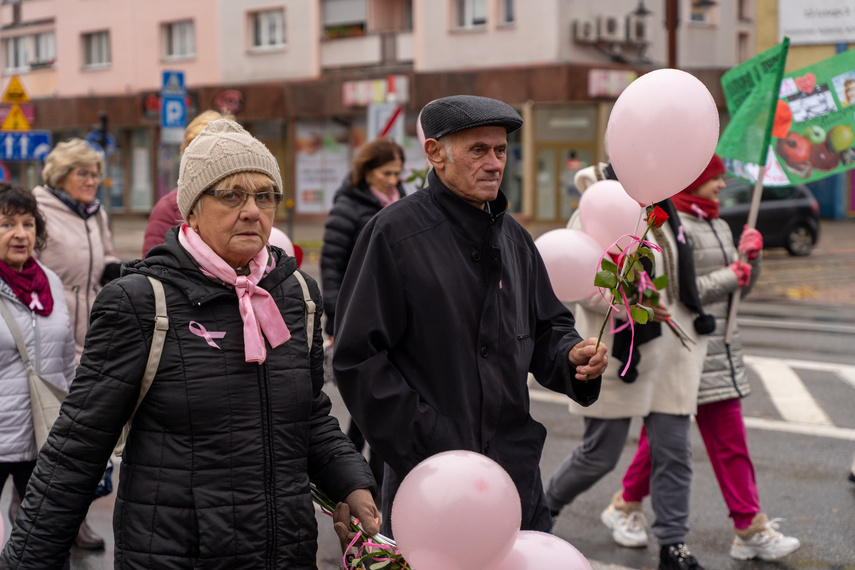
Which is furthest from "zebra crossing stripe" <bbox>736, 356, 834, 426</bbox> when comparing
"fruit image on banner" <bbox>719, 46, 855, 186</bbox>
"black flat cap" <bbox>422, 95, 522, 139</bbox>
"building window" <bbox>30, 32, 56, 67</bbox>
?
"building window" <bbox>30, 32, 56, 67</bbox>

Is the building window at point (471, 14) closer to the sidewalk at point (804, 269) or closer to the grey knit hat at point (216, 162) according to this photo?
the sidewalk at point (804, 269)

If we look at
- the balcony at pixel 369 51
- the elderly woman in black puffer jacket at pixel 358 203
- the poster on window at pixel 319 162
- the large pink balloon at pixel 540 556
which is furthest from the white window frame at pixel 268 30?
the large pink balloon at pixel 540 556

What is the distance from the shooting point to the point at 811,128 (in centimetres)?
551

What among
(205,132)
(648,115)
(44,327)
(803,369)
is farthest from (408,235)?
(803,369)

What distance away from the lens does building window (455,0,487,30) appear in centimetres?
2950

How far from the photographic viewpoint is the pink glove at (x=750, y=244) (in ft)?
16.6

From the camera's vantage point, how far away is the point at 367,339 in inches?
117

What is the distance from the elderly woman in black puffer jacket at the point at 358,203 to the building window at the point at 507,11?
23976mm

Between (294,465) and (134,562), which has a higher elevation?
(294,465)

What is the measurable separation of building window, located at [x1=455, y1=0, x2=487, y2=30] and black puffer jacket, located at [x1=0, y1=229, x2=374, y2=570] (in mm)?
27702

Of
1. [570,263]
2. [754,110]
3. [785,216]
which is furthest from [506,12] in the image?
[570,263]

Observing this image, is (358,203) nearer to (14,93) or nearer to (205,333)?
(205,333)

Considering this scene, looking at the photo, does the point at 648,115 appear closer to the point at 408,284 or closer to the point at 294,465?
the point at 408,284

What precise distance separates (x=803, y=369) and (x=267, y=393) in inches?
310
